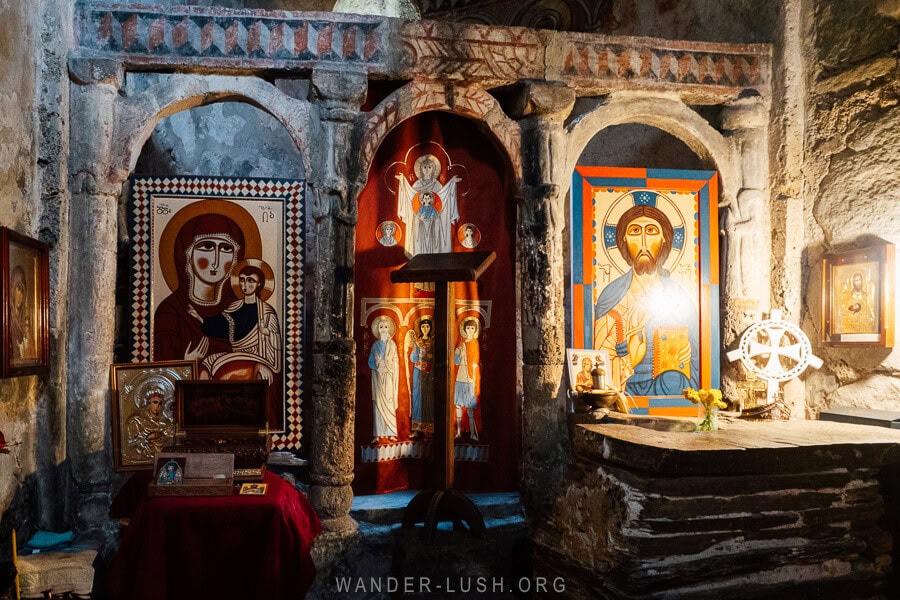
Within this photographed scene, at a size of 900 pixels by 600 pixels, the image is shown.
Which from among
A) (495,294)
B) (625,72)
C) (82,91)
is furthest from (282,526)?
(625,72)

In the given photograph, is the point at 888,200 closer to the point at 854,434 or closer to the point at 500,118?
the point at 854,434

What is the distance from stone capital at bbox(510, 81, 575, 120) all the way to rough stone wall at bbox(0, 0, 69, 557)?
3.28m

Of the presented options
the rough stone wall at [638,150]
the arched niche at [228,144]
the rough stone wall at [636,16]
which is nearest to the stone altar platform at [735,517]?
Result: the rough stone wall at [636,16]

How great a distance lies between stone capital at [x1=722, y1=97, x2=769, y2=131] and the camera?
19.3 ft

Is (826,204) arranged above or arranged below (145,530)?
above

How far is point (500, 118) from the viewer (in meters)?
5.59

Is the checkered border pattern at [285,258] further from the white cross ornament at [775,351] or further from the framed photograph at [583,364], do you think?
the white cross ornament at [775,351]

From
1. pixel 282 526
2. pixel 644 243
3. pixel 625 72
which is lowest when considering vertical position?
pixel 282 526

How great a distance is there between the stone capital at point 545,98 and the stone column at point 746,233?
1457 millimetres

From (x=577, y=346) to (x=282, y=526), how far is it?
287 cm

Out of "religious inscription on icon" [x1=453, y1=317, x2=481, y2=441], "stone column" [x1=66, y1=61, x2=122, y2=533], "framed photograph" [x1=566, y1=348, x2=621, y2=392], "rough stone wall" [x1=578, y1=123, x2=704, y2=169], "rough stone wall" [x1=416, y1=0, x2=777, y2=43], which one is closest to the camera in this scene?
"stone column" [x1=66, y1=61, x2=122, y2=533]

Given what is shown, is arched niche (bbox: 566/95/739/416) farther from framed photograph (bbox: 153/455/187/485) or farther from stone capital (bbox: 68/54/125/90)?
stone capital (bbox: 68/54/125/90)

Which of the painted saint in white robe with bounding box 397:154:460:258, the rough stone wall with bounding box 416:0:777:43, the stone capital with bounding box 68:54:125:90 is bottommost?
the painted saint in white robe with bounding box 397:154:460:258

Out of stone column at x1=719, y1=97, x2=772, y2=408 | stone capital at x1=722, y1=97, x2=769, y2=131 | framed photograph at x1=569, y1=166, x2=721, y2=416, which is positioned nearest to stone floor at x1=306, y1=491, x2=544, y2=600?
framed photograph at x1=569, y1=166, x2=721, y2=416
